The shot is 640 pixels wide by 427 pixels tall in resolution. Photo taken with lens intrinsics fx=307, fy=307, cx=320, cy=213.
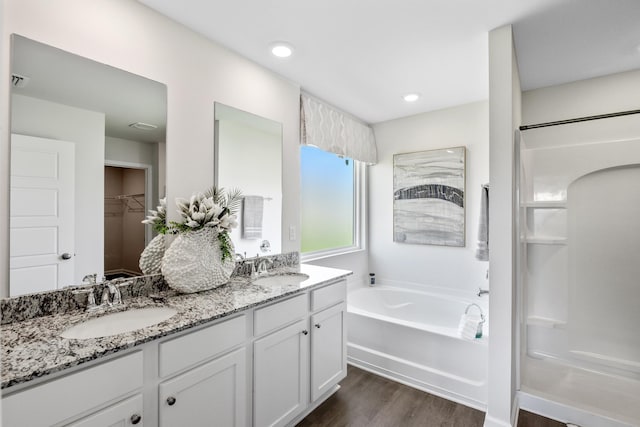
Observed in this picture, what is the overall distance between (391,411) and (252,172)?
6.43ft

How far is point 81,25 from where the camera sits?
1.43 meters

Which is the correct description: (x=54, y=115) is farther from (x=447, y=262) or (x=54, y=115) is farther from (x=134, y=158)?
(x=447, y=262)

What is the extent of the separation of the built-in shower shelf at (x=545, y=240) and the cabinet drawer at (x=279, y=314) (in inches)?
63.6

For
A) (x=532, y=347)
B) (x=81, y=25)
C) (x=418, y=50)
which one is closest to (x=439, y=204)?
(x=532, y=347)

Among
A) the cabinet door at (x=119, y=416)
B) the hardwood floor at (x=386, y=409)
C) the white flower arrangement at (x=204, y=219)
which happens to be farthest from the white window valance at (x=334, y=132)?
the cabinet door at (x=119, y=416)

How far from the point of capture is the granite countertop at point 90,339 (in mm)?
906

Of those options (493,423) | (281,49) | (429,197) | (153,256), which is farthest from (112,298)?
(429,197)

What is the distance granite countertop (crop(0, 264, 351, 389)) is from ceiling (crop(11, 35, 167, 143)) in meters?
0.89

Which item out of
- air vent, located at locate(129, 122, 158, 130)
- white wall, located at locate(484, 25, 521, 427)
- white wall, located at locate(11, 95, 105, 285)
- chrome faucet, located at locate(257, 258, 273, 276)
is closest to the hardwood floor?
white wall, located at locate(484, 25, 521, 427)

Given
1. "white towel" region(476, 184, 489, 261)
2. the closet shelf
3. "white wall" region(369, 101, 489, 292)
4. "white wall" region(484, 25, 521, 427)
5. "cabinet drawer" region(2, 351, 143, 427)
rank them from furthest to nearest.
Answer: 1. "white wall" region(369, 101, 489, 292)
2. "white towel" region(476, 184, 489, 261)
3. "white wall" region(484, 25, 521, 427)
4. the closet shelf
5. "cabinet drawer" region(2, 351, 143, 427)

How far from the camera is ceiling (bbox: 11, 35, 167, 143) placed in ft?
4.30

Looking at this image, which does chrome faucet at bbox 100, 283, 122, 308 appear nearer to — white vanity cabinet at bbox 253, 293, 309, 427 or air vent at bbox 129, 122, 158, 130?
white vanity cabinet at bbox 253, 293, 309, 427

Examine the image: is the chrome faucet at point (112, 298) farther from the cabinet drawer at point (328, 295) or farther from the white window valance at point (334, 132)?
the white window valance at point (334, 132)

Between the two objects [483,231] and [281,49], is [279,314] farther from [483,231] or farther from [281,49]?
[483,231]
